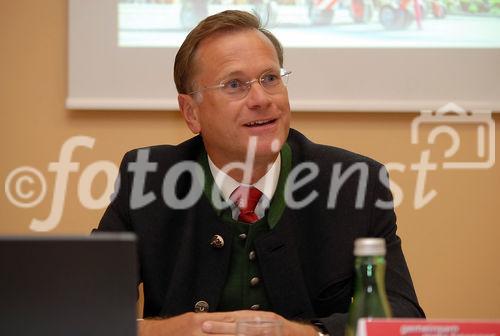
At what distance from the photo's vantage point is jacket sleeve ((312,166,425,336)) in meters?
1.70

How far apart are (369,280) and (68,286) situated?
1.51 feet

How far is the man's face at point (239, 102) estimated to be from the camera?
84.7 inches

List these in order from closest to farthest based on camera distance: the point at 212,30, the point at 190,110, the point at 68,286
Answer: the point at 68,286 → the point at 212,30 → the point at 190,110

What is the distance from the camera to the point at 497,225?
10.9 feet

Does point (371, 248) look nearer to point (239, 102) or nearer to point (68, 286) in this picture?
point (68, 286)

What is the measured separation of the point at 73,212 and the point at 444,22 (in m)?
1.66

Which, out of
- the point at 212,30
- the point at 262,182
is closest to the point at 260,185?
the point at 262,182

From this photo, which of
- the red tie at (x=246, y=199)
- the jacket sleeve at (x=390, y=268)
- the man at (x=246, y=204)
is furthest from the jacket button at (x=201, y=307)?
the jacket sleeve at (x=390, y=268)

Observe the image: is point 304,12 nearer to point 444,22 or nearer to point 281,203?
point 444,22

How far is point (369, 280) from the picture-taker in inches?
49.0

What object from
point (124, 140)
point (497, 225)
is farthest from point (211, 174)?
point (497, 225)

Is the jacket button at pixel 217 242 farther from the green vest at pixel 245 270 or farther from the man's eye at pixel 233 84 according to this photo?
the man's eye at pixel 233 84

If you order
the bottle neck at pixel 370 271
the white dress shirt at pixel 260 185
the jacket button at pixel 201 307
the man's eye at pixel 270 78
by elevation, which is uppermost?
the man's eye at pixel 270 78

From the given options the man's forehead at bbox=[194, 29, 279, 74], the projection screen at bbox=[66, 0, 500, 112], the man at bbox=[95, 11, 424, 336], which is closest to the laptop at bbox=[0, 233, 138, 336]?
the man at bbox=[95, 11, 424, 336]
